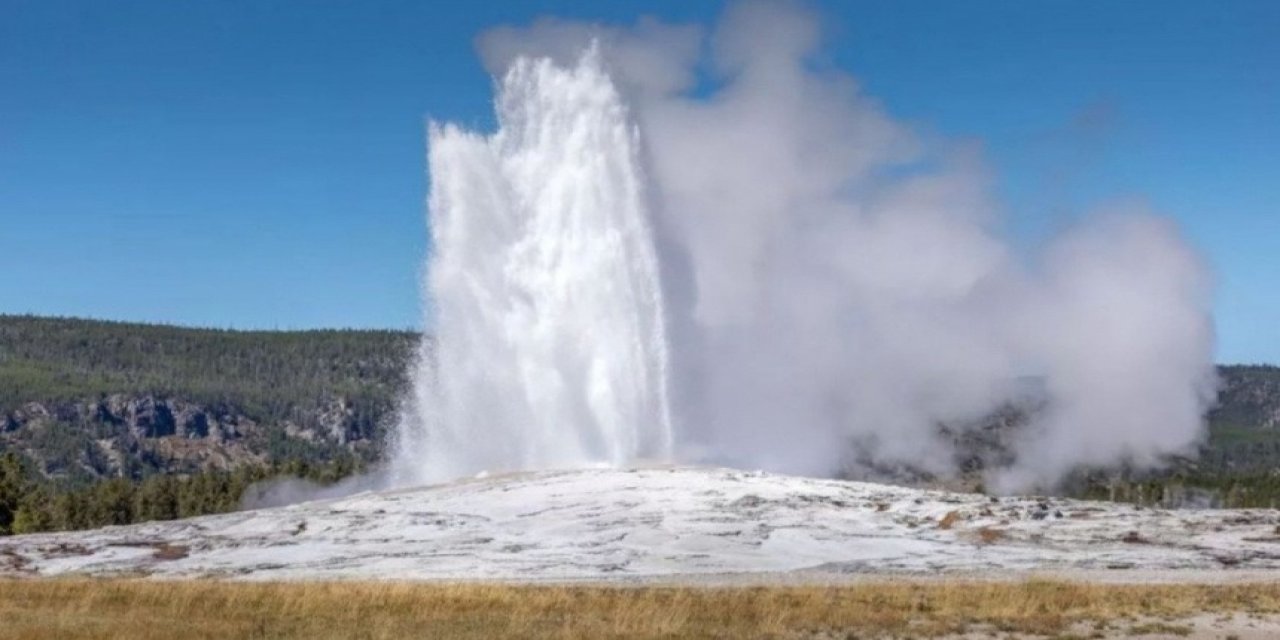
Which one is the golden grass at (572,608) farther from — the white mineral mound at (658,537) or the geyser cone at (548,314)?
the geyser cone at (548,314)

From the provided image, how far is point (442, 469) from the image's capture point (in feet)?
190

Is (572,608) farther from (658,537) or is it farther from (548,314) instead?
(548,314)

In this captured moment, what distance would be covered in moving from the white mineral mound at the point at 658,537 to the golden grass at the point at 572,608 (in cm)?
568

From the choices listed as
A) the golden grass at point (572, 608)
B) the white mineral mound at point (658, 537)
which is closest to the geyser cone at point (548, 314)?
the white mineral mound at point (658, 537)

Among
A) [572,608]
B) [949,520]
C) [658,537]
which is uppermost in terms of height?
[949,520]

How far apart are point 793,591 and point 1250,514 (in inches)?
992

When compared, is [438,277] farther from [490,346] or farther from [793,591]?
[793,591]

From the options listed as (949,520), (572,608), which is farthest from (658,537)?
(572,608)

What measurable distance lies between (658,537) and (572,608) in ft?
48.6

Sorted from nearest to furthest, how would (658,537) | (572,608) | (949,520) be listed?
1. (572,608)
2. (658,537)
3. (949,520)

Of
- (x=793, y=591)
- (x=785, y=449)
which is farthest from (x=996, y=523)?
(x=785, y=449)

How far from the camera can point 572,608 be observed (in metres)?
22.3

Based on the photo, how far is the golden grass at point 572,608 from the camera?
19375 mm

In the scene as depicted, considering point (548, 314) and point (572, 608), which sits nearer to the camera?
point (572, 608)
